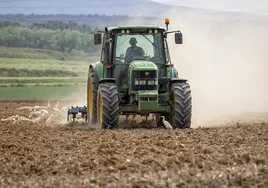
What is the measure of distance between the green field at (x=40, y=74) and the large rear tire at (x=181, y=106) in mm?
16609

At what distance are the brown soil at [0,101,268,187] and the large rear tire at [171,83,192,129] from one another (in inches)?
47.1

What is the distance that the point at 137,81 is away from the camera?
16.7 metres

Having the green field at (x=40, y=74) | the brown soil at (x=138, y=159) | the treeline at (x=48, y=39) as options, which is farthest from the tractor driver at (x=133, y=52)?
the treeline at (x=48, y=39)

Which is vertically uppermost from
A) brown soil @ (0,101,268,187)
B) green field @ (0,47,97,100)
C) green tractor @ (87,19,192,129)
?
green tractor @ (87,19,192,129)

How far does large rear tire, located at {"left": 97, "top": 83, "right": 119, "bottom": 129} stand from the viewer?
639 inches

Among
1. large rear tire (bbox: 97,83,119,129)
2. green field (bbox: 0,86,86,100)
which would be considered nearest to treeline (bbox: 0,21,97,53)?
green field (bbox: 0,86,86,100)

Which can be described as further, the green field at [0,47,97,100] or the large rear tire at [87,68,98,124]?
the green field at [0,47,97,100]

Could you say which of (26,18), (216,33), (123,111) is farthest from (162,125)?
(26,18)

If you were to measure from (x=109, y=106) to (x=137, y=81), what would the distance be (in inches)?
36.3

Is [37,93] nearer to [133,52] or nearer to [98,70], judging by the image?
[98,70]

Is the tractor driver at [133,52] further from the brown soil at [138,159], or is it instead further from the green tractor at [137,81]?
the brown soil at [138,159]

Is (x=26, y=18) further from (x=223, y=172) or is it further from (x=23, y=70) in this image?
(x=223, y=172)

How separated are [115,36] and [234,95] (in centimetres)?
922

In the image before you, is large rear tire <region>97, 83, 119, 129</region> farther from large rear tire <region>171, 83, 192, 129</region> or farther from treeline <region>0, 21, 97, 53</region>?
treeline <region>0, 21, 97, 53</region>
